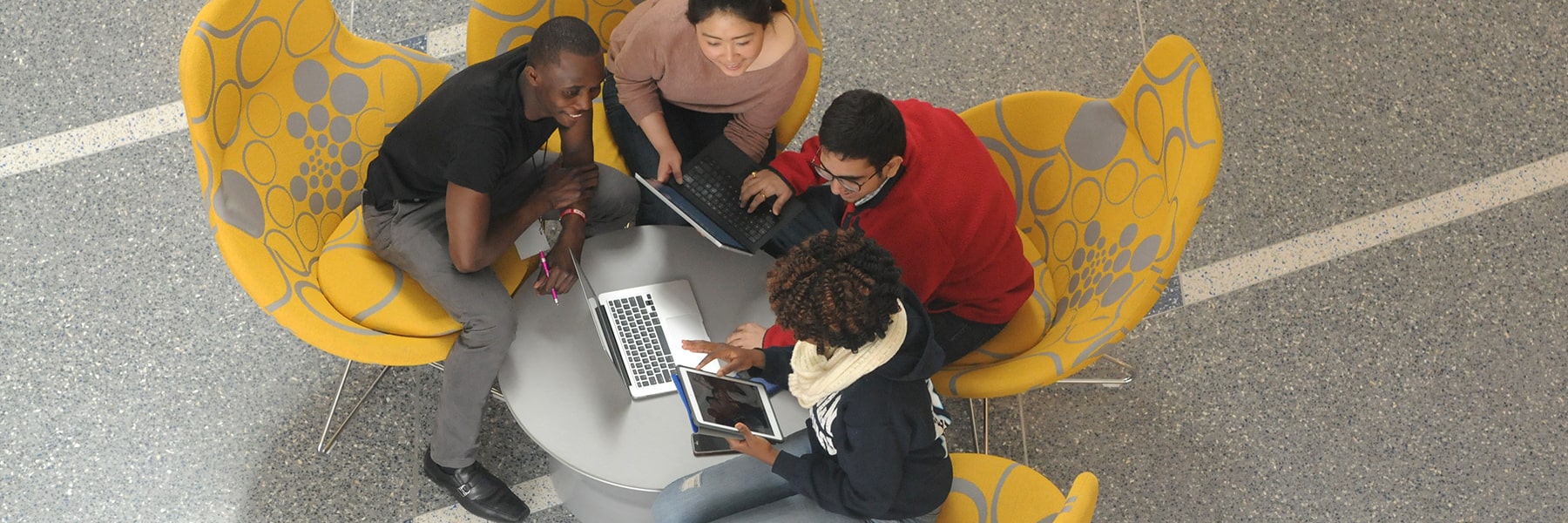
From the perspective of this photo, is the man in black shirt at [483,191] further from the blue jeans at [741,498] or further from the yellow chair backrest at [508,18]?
the blue jeans at [741,498]

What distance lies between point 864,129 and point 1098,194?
0.55m

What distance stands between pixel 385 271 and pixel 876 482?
3.53 ft

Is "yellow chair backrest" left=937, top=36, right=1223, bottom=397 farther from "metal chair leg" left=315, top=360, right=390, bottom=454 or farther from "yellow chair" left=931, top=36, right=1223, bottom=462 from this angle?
"metal chair leg" left=315, top=360, right=390, bottom=454

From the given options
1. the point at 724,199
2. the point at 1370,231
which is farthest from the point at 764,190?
the point at 1370,231

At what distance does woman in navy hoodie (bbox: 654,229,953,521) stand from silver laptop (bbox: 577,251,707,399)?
0.06 meters

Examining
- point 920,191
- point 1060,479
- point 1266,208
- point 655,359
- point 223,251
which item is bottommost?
point 1060,479

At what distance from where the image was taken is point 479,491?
241 centimetres

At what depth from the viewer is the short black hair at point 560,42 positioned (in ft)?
6.13

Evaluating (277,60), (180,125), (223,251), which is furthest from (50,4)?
(223,251)

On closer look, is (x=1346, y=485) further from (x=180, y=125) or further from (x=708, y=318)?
(x=180, y=125)

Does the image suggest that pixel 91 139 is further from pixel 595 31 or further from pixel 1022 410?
pixel 1022 410

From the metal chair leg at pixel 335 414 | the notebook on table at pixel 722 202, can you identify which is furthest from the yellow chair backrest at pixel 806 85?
the metal chair leg at pixel 335 414

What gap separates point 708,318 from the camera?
2133 mm

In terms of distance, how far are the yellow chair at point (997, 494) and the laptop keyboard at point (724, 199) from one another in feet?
1.95
